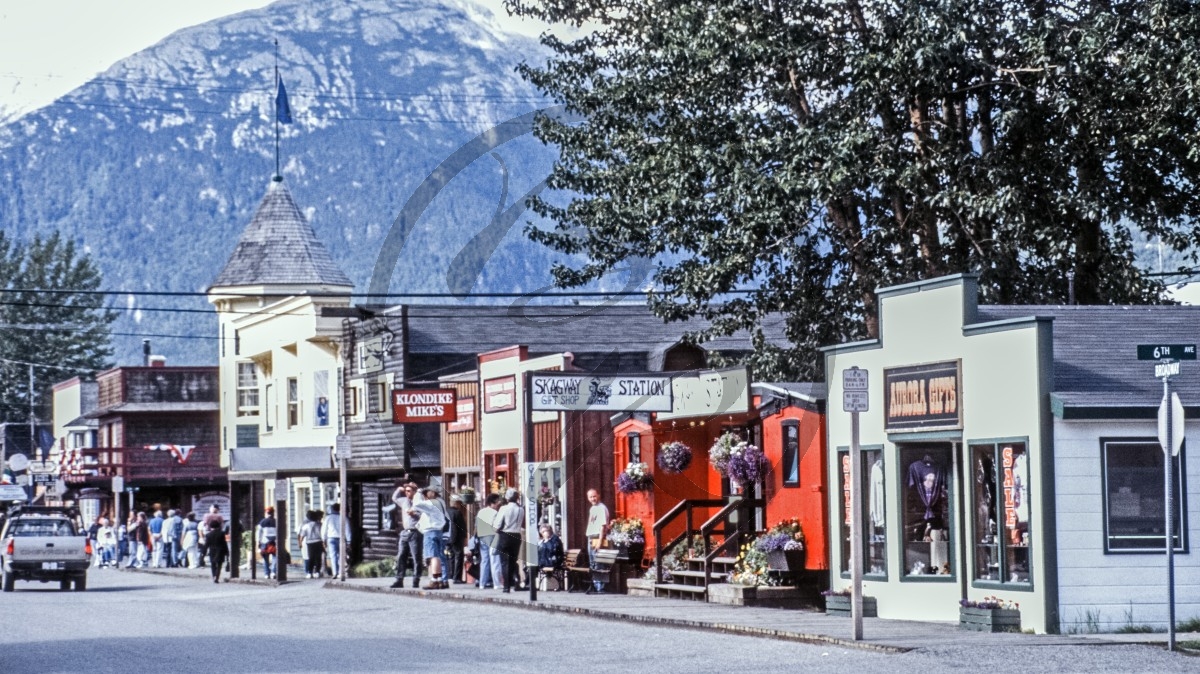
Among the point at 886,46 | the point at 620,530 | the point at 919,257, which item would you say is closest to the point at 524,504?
the point at 620,530

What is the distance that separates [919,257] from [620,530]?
689 centimetres

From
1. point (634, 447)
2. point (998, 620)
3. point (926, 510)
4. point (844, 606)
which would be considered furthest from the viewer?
point (634, 447)

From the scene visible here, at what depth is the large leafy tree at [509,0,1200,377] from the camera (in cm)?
2981

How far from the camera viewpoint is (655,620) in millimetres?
24812

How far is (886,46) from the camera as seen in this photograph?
101ft

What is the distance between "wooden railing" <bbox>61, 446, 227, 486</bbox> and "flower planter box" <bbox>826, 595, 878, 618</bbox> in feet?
154

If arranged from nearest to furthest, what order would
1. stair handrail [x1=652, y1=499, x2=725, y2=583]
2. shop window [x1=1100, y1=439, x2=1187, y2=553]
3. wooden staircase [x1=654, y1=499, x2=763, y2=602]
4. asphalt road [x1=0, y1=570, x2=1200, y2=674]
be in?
asphalt road [x1=0, y1=570, x2=1200, y2=674] < shop window [x1=1100, y1=439, x2=1187, y2=553] < wooden staircase [x1=654, y1=499, x2=763, y2=602] < stair handrail [x1=652, y1=499, x2=725, y2=583]

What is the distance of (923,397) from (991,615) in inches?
139

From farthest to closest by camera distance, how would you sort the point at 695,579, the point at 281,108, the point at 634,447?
the point at 281,108, the point at 634,447, the point at 695,579

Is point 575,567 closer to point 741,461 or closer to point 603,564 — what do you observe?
point 603,564

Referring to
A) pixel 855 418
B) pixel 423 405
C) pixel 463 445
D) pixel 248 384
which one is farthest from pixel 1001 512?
pixel 248 384

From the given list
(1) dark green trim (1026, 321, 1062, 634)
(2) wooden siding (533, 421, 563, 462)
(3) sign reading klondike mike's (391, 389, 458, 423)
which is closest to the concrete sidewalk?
(1) dark green trim (1026, 321, 1062, 634)

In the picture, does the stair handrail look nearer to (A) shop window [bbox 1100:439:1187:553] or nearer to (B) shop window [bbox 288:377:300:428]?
(A) shop window [bbox 1100:439:1187:553]

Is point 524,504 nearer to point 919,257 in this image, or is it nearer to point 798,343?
point 798,343
